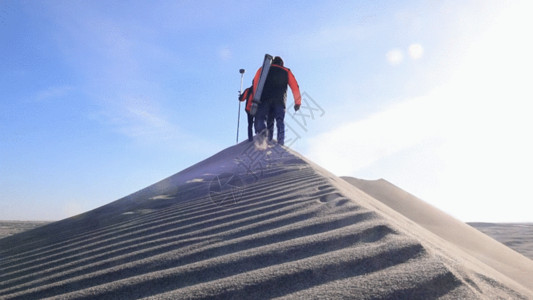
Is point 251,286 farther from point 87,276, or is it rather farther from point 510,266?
point 510,266

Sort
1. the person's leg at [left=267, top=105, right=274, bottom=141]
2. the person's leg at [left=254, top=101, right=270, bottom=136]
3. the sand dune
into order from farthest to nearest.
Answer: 1. the person's leg at [left=267, top=105, right=274, bottom=141]
2. the person's leg at [left=254, top=101, right=270, bottom=136]
3. the sand dune

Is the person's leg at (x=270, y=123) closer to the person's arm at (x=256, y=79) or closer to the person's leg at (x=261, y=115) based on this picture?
the person's leg at (x=261, y=115)

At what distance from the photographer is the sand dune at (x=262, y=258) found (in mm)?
856

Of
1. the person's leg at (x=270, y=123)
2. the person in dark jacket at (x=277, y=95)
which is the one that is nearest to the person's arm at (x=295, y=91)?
the person in dark jacket at (x=277, y=95)

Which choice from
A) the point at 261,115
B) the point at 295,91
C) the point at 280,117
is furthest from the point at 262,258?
the point at 295,91

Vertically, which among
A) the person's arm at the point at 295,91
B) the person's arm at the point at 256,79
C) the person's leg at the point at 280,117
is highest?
the person's arm at the point at 256,79

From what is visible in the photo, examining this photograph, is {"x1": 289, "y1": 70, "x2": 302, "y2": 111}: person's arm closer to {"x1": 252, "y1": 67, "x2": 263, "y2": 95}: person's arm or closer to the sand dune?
{"x1": 252, "y1": 67, "x2": 263, "y2": 95}: person's arm

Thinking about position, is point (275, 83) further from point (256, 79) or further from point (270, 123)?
point (270, 123)

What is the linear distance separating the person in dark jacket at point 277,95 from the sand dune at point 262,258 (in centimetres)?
242

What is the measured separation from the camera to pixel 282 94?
16.1 feet

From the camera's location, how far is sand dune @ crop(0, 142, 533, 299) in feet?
2.81

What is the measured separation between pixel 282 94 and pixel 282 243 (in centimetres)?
388

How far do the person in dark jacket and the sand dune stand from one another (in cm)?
242

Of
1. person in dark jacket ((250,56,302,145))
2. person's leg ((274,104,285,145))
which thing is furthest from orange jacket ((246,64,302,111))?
person's leg ((274,104,285,145))
